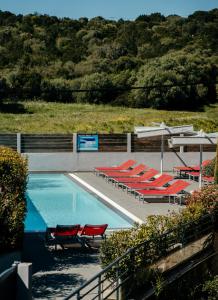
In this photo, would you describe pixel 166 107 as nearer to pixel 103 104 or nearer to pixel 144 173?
pixel 103 104

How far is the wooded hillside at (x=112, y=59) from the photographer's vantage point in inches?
1882

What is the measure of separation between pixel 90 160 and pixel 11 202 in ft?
51.5

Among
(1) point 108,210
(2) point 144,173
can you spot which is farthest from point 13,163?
(2) point 144,173

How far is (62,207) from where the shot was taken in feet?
60.9

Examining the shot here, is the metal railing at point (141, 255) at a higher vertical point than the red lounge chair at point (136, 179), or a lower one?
higher

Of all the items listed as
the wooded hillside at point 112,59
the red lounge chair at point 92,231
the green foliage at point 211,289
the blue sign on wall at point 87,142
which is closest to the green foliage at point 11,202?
the red lounge chair at point 92,231

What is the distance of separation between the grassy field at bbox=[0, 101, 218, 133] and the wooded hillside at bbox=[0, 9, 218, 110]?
1582 mm

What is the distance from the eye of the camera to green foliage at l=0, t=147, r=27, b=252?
972 centimetres

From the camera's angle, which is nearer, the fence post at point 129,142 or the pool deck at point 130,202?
the pool deck at point 130,202

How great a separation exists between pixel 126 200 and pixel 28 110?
87.1ft

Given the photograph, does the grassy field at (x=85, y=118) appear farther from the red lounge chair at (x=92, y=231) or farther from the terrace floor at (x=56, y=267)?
the terrace floor at (x=56, y=267)

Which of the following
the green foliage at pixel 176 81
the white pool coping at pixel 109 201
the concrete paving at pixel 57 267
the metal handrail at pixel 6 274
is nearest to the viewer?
the metal handrail at pixel 6 274

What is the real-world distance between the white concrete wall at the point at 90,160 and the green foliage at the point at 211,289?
55.5 ft

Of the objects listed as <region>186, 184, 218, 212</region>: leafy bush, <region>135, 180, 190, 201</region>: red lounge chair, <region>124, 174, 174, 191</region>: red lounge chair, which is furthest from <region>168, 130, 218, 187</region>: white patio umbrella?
<region>186, 184, 218, 212</region>: leafy bush
